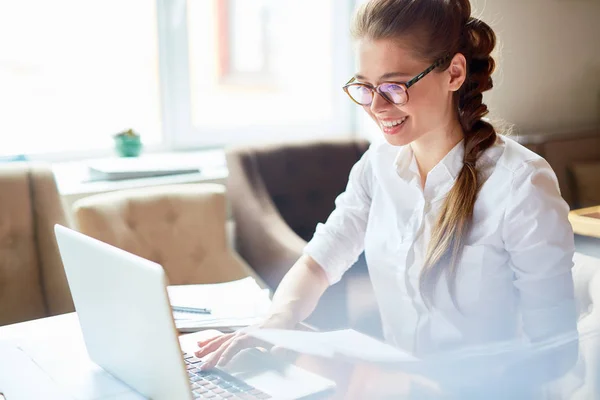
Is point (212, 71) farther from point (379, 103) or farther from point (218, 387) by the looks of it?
point (218, 387)

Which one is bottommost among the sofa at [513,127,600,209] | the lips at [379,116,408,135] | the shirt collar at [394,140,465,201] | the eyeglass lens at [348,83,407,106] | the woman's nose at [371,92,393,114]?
the sofa at [513,127,600,209]

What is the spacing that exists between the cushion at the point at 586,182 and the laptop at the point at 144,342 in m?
1.15

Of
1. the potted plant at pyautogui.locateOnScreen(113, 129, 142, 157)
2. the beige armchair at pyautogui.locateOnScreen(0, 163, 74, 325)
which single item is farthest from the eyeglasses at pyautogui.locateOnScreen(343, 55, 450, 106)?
the potted plant at pyautogui.locateOnScreen(113, 129, 142, 157)

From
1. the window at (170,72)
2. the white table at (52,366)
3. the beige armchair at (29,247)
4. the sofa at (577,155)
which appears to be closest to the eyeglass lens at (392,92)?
the white table at (52,366)

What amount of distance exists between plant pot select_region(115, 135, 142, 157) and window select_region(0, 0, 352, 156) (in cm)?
18

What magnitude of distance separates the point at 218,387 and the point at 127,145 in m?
1.50

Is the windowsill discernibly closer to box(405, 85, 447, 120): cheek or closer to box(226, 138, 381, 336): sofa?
box(226, 138, 381, 336): sofa

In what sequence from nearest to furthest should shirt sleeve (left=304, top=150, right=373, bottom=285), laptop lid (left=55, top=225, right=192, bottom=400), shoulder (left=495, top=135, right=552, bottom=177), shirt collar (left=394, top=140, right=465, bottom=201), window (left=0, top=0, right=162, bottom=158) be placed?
1. laptop lid (left=55, top=225, right=192, bottom=400)
2. shoulder (left=495, top=135, right=552, bottom=177)
3. shirt collar (left=394, top=140, right=465, bottom=201)
4. shirt sleeve (left=304, top=150, right=373, bottom=285)
5. window (left=0, top=0, right=162, bottom=158)

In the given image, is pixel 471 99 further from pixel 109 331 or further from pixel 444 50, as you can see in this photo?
pixel 109 331

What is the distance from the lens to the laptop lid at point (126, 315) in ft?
2.34

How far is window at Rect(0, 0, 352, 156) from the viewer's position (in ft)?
7.45

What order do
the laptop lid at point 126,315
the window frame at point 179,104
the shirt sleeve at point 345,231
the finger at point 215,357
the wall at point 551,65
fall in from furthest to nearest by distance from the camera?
the window frame at point 179,104
the wall at point 551,65
the shirt sleeve at point 345,231
the finger at point 215,357
the laptop lid at point 126,315

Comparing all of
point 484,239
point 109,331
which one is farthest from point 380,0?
point 109,331

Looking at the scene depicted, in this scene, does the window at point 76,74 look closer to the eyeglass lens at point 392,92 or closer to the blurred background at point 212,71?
the blurred background at point 212,71
